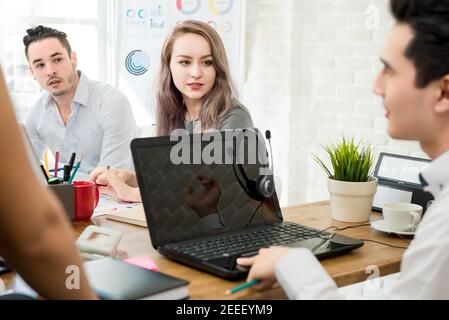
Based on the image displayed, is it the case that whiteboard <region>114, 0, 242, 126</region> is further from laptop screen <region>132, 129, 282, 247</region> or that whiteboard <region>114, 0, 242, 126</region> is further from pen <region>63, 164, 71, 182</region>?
laptop screen <region>132, 129, 282, 247</region>

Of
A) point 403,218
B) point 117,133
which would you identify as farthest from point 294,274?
point 117,133

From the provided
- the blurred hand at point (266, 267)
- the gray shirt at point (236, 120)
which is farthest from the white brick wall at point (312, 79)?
the blurred hand at point (266, 267)

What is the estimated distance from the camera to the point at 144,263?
1219 mm

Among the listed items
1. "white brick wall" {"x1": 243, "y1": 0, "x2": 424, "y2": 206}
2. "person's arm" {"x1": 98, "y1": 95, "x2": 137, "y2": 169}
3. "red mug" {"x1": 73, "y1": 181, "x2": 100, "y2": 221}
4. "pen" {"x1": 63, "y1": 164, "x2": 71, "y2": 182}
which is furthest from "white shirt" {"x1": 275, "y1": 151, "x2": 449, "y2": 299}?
"white brick wall" {"x1": 243, "y1": 0, "x2": 424, "y2": 206}

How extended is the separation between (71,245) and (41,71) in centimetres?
249

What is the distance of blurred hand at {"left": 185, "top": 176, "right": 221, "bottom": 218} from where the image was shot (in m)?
1.40

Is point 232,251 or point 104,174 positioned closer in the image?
point 232,251

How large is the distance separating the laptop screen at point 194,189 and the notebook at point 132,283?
0.78 feet

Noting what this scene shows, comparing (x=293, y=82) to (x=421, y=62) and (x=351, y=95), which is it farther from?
(x=421, y=62)

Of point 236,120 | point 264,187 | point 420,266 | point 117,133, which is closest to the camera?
point 420,266

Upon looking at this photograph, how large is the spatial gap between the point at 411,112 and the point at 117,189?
1.09 metres

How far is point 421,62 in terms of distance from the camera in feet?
3.55

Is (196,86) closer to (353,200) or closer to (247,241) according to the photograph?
(353,200)

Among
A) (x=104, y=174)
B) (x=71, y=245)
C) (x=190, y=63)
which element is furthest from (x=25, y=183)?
(x=190, y=63)
